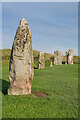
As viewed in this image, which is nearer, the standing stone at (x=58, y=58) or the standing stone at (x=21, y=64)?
the standing stone at (x=21, y=64)

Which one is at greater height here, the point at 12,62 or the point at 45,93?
the point at 12,62

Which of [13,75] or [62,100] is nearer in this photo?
[62,100]

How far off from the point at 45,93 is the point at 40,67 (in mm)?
22172

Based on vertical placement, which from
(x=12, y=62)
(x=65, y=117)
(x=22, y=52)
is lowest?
(x=65, y=117)

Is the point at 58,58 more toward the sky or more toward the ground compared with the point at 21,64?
more toward the sky

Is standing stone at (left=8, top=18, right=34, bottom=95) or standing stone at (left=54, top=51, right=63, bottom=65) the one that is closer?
standing stone at (left=8, top=18, right=34, bottom=95)

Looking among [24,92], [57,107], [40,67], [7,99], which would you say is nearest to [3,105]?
[7,99]

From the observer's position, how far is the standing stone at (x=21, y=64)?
10.2 meters

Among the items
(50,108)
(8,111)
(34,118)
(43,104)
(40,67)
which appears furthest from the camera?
(40,67)

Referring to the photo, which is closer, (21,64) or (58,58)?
(21,64)

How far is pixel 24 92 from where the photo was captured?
10.3m

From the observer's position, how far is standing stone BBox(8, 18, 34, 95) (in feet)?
33.4

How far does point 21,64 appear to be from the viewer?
10328mm

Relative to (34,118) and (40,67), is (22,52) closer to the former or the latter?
(34,118)
